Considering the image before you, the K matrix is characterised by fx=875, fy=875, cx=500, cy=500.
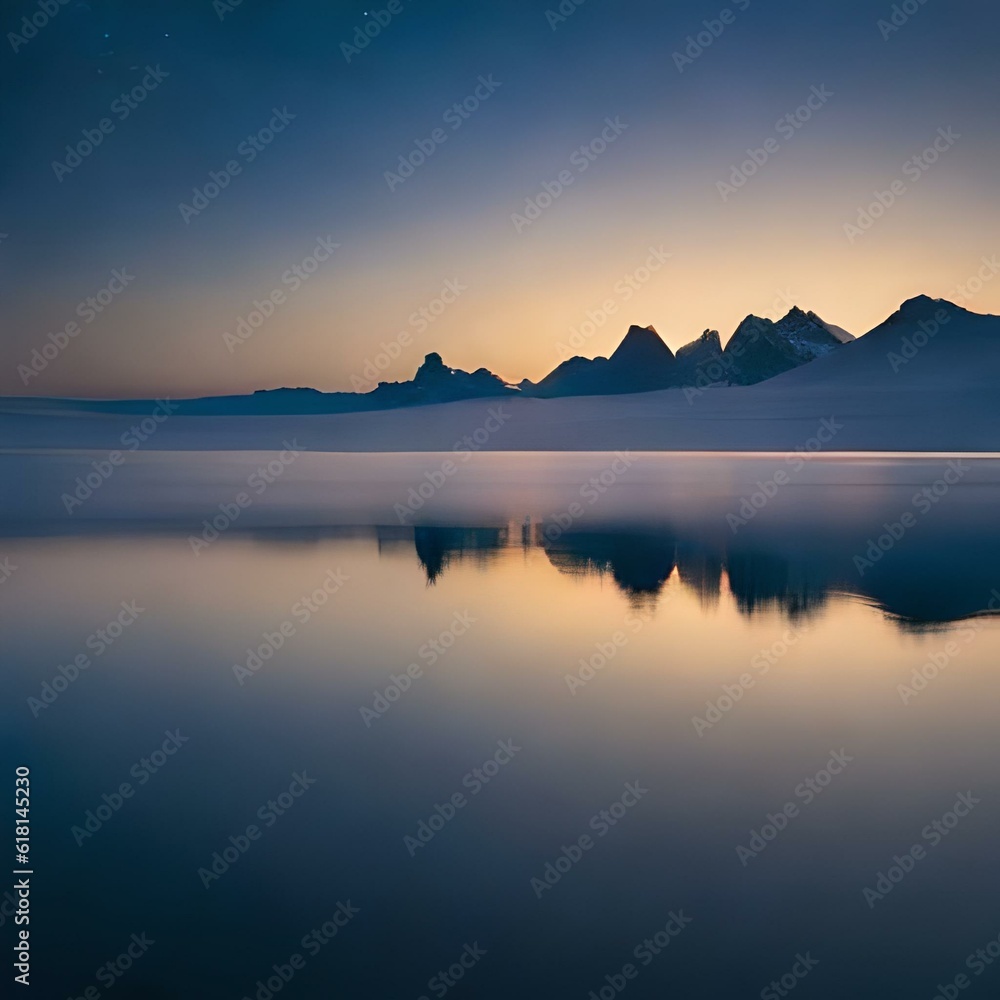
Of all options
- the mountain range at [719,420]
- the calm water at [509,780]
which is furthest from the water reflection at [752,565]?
the mountain range at [719,420]

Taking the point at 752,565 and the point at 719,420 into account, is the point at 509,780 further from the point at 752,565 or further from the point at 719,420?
the point at 719,420

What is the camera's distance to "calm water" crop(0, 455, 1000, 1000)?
13.7ft

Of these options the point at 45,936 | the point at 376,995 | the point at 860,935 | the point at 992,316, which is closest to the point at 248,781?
the point at 45,936

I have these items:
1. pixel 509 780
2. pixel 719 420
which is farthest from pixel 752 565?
pixel 719 420

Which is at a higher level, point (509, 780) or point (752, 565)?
point (752, 565)

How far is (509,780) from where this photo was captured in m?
6.11

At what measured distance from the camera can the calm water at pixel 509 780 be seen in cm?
418

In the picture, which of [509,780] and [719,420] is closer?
[509,780]

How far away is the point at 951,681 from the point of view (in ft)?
26.9

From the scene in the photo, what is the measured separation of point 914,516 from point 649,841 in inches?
818

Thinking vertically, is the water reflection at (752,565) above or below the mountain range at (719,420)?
below

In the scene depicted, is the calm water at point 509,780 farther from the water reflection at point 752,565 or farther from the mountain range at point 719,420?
the mountain range at point 719,420

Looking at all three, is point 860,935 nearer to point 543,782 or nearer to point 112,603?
point 543,782

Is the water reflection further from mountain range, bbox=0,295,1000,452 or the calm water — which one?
mountain range, bbox=0,295,1000,452
